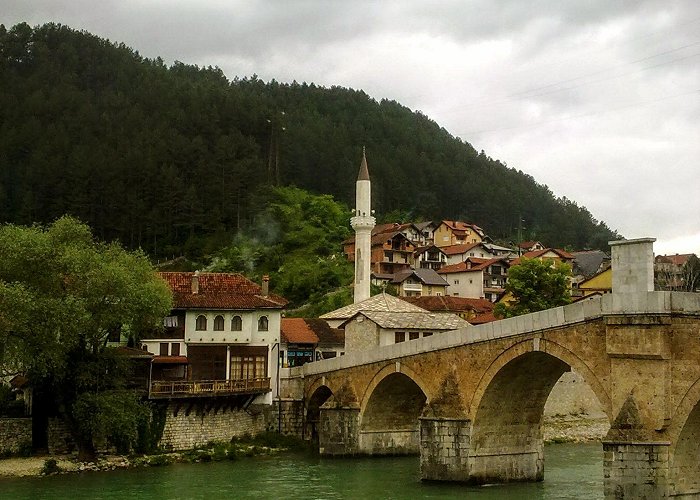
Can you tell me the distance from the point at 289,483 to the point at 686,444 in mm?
13350

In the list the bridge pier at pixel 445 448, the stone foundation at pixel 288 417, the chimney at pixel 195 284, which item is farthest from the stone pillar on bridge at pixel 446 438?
the chimney at pixel 195 284

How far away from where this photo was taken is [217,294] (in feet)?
137

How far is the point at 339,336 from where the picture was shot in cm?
4797

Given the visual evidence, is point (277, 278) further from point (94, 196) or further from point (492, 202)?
point (492, 202)

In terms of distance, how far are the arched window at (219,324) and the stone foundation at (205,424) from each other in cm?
376

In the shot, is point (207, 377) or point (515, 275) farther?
point (515, 275)

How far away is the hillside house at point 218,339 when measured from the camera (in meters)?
39.3

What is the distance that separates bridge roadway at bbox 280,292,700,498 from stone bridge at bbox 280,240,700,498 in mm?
34

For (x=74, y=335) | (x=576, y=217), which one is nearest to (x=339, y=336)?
(x=74, y=335)

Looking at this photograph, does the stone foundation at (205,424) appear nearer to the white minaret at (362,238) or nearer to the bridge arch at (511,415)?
the bridge arch at (511,415)

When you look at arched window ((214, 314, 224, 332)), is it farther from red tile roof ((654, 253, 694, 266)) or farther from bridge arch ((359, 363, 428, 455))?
red tile roof ((654, 253, 694, 266))

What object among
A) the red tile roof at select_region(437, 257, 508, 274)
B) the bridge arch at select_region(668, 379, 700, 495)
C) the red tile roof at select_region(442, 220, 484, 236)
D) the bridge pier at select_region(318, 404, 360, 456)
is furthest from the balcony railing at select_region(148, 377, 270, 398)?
A: the red tile roof at select_region(442, 220, 484, 236)

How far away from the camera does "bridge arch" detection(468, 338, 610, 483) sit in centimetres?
2745

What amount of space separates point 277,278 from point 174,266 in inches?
381
